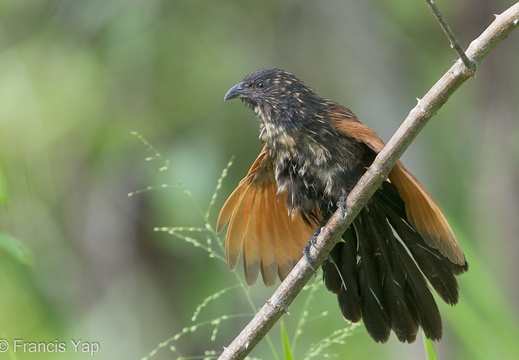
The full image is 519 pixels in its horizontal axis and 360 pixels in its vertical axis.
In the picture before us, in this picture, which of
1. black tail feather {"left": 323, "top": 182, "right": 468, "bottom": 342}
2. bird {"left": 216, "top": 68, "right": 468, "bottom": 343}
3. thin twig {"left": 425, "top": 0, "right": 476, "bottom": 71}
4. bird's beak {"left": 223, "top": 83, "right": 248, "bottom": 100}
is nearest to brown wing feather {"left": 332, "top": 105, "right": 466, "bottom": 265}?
bird {"left": 216, "top": 68, "right": 468, "bottom": 343}

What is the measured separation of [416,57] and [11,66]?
10.7 feet

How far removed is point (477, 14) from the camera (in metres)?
6.12

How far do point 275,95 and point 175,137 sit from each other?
238cm

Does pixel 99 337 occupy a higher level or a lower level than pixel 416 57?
lower

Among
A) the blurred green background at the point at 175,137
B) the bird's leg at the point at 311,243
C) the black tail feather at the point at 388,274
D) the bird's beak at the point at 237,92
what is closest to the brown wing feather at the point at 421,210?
the black tail feather at the point at 388,274

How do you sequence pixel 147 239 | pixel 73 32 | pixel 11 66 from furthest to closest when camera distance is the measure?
pixel 147 239
pixel 73 32
pixel 11 66

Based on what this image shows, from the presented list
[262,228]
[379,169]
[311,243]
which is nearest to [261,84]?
[262,228]

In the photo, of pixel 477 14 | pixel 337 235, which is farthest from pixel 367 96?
pixel 337 235

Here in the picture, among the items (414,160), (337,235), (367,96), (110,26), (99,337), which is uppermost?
(110,26)

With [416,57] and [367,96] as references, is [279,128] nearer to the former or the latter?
[367,96]

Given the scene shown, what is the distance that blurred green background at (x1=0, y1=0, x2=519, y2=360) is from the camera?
481 cm

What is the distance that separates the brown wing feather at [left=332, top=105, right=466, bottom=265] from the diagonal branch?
28cm

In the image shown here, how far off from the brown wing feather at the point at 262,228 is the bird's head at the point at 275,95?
0.18 m

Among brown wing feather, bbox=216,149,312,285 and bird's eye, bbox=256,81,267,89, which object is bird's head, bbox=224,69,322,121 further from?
brown wing feather, bbox=216,149,312,285
